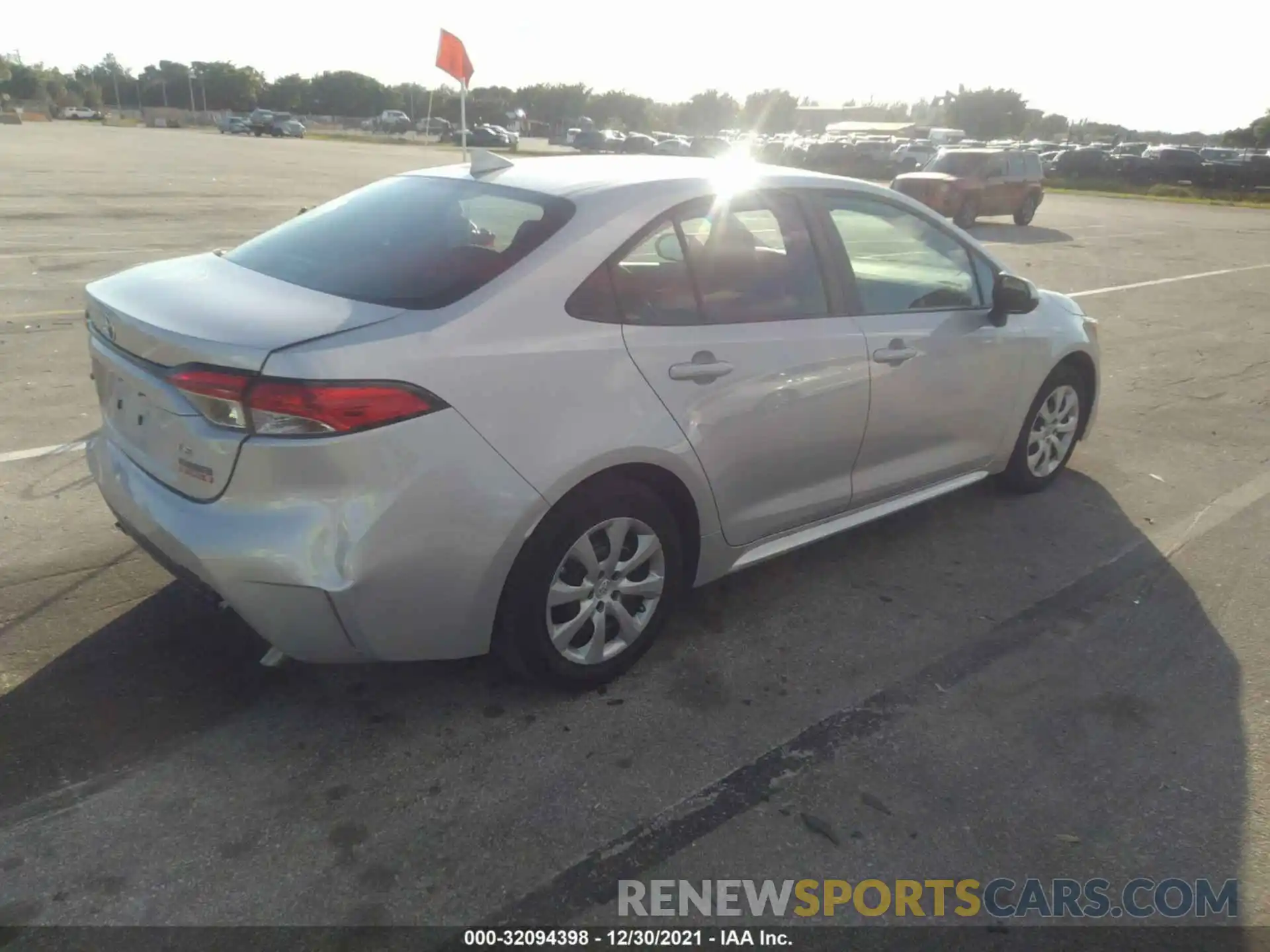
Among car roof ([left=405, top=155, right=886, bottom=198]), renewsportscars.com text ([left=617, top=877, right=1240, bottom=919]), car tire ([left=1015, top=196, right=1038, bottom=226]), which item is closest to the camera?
renewsportscars.com text ([left=617, top=877, right=1240, bottom=919])

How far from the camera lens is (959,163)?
21.6 metres

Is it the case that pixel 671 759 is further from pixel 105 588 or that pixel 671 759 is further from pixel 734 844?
pixel 105 588

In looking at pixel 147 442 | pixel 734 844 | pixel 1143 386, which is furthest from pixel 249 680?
pixel 1143 386

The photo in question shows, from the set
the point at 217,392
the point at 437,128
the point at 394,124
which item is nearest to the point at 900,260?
the point at 217,392

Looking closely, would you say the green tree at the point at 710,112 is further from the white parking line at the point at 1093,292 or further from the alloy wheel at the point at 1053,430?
the alloy wheel at the point at 1053,430

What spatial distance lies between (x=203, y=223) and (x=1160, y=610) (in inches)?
557

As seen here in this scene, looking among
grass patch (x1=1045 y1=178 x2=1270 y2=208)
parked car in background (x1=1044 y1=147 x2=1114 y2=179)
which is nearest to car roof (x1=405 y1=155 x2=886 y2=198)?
grass patch (x1=1045 y1=178 x2=1270 y2=208)

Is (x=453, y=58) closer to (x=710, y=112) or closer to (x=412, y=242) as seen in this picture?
(x=412, y=242)

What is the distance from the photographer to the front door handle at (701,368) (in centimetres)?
333

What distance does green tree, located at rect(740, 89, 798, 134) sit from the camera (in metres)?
106

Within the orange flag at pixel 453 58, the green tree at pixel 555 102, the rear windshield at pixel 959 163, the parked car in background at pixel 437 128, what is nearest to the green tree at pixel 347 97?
the green tree at pixel 555 102

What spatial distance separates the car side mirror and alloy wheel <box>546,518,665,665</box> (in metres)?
2.18

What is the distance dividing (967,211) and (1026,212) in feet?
6.66

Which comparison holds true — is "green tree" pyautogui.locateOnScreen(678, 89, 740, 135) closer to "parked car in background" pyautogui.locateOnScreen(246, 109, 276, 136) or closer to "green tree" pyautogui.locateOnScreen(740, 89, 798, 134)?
"green tree" pyautogui.locateOnScreen(740, 89, 798, 134)
